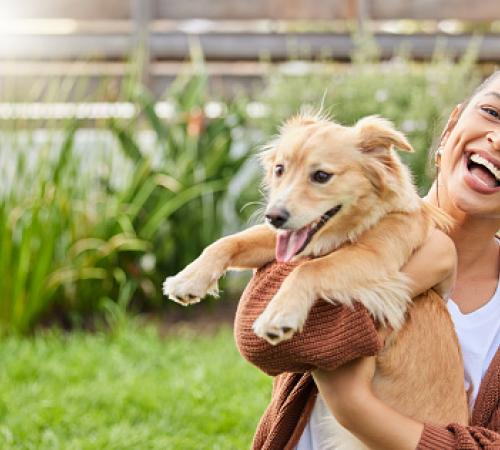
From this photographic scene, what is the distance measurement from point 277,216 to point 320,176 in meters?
0.19

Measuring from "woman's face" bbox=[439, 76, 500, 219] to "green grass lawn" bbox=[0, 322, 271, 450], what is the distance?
6.93ft

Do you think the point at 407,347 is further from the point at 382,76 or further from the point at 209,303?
the point at 382,76

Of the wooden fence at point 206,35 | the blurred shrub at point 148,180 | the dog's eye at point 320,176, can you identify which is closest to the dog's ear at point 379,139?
the dog's eye at point 320,176

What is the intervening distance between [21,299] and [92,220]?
0.71 meters

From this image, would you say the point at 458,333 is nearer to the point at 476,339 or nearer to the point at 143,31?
the point at 476,339

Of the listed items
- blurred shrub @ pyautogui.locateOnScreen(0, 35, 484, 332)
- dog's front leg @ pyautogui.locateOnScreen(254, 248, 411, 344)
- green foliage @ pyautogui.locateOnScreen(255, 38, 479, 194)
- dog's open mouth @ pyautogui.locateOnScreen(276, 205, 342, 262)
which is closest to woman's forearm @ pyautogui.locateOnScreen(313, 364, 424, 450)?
dog's front leg @ pyautogui.locateOnScreen(254, 248, 411, 344)

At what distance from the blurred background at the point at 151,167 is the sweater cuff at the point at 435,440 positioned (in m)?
2.11

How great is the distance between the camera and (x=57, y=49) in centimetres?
786

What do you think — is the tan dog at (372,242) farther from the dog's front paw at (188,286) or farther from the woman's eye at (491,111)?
the woman's eye at (491,111)

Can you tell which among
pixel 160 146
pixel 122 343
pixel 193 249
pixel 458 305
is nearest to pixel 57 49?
pixel 160 146

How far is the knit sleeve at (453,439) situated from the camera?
2.30 m

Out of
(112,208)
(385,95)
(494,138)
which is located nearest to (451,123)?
(494,138)

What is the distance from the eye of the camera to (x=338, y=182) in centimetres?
239

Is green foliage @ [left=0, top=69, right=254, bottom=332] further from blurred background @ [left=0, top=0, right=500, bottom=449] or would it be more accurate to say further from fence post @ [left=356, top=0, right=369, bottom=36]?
fence post @ [left=356, top=0, right=369, bottom=36]
